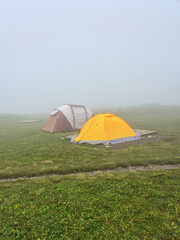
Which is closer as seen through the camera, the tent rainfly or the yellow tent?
the yellow tent

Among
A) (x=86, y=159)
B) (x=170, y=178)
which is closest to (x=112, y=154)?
(x=86, y=159)

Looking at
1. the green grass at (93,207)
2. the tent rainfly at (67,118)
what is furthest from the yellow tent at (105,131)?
the tent rainfly at (67,118)

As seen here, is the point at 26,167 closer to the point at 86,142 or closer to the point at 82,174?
the point at 82,174

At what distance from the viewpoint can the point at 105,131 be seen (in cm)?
1312

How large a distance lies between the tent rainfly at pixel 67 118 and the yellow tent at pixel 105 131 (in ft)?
23.2

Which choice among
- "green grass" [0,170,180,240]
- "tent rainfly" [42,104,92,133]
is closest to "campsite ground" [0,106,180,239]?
"green grass" [0,170,180,240]

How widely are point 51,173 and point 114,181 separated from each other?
323cm

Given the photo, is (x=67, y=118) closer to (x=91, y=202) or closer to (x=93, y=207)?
(x=91, y=202)

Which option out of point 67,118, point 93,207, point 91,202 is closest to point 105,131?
point 91,202

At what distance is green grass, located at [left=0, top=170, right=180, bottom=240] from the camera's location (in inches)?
172

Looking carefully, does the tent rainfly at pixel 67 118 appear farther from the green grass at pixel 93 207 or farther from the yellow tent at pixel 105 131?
the green grass at pixel 93 207

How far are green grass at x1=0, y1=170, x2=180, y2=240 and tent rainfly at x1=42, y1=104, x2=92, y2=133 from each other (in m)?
13.4

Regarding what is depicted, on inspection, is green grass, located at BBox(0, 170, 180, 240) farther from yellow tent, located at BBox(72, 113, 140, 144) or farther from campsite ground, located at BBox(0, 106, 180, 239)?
yellow tent, located at BBox(72, 113, 140, 144)

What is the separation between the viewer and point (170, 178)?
7.06m
